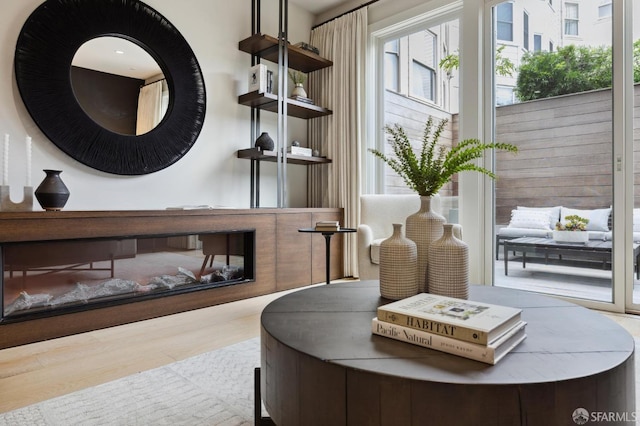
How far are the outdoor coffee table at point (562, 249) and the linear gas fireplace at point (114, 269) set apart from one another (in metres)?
2.09

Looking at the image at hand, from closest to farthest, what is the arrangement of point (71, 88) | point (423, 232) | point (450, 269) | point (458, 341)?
1. point (458, 341)
2. point (450, 269)
3. point (423, 232)
4. point (71, 88)

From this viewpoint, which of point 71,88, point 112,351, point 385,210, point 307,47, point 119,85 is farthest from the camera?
point 307,47

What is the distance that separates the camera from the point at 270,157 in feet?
11.6

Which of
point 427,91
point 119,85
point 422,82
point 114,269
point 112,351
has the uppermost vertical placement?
point 422,82

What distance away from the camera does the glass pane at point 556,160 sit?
108 inches

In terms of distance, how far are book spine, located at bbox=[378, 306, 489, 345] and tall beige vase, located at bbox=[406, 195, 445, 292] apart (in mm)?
452

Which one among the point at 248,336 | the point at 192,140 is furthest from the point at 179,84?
the point at 248,336

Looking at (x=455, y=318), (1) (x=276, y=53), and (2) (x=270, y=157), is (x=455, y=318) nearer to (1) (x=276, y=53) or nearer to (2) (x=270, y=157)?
(2) (x=270, y=157)

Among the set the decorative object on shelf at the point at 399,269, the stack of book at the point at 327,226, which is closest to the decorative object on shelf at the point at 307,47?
the stack of book at the point at 327,226

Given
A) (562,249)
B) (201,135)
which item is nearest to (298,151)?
(201,135)

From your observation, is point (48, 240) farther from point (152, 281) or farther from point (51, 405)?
point (51, 405)

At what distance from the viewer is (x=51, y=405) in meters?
1.39

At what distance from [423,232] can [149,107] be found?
8.05ft

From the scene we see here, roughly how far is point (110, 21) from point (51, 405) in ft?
8.21
